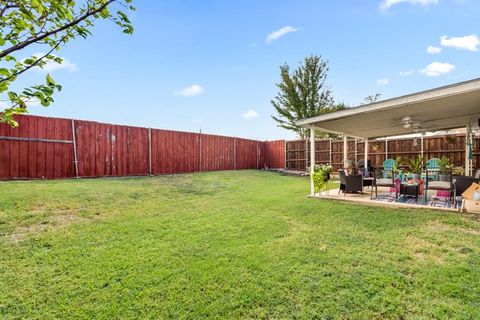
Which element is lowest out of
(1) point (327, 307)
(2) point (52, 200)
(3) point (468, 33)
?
(1) point (327, 307)

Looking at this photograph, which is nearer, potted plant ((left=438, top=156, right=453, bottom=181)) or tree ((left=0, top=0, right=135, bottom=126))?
tree ((left=0, top=0, right=135, bottom=126))

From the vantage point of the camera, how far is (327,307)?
244cm

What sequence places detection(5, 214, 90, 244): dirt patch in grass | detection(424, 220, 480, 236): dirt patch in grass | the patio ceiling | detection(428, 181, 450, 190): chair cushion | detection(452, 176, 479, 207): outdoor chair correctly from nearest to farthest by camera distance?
detection(5, 214, 90, 244): dirt patch in grass, detection(424, 220, 480, 236): dirt patch in grass, the patio ceiling, detection(452, 176, 479, 207): outdoor chair, detection(428, 181, 450, 190): chair cushion

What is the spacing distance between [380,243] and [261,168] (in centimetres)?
1517

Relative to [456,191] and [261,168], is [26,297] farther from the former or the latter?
[261,168]

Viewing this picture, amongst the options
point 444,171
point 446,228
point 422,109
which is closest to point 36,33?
point 446,228

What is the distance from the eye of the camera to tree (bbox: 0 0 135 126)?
4.45ft

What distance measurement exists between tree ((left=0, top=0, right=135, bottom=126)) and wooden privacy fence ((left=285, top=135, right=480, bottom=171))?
40.9ft

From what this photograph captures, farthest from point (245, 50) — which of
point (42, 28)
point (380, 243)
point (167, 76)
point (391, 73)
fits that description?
point (42, 28)

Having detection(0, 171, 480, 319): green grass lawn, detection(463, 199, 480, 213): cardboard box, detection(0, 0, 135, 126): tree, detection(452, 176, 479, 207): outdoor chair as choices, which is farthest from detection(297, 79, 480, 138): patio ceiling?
detection(0, 0, 135, 126): tree

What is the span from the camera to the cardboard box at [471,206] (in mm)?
5598

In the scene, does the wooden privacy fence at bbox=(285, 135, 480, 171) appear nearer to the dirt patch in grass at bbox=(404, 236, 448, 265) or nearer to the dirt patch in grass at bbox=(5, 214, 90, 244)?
the dirt patch in grass at bbox=(404, 236, 448, 265)

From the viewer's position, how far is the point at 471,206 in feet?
18.6

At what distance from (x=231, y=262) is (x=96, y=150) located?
28.5ft
